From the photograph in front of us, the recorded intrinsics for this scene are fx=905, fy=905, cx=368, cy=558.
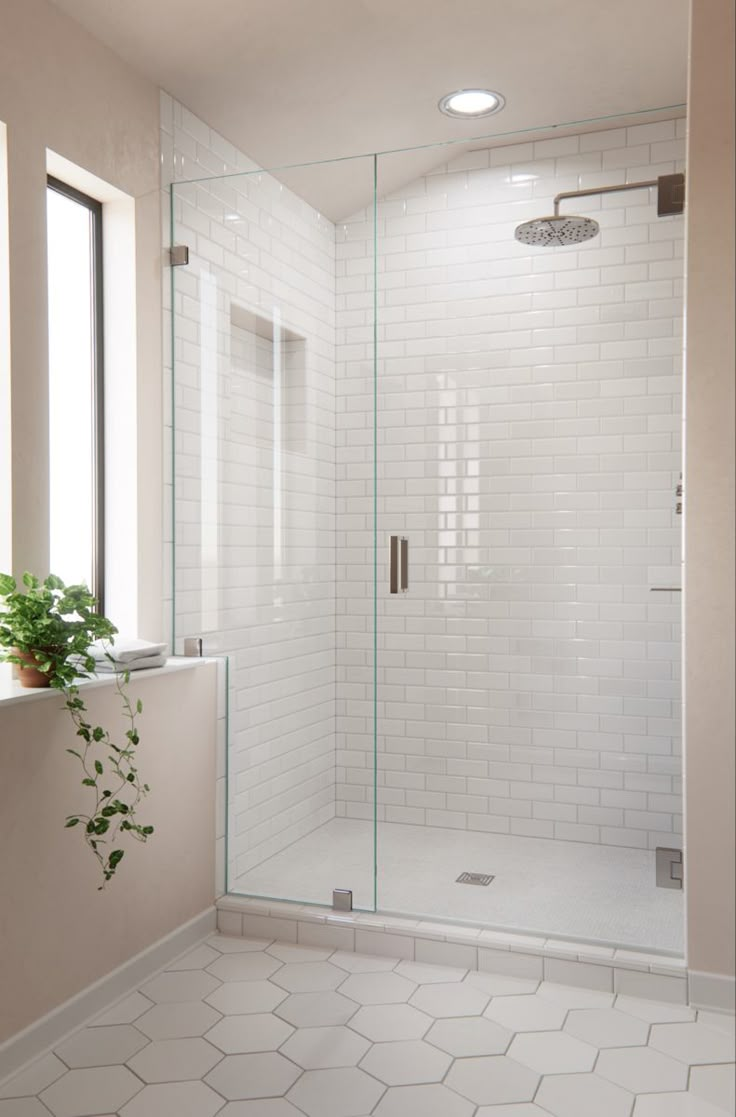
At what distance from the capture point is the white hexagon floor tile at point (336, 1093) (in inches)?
72.7

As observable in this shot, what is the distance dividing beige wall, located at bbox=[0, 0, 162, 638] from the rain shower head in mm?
1156

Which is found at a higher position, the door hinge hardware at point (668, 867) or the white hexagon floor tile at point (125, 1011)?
the door hinge hardware at point (668, 867)

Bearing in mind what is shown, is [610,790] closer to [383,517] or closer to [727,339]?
[383,517]

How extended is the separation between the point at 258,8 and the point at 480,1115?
2.74m

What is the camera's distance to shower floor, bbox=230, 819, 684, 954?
8.44 ft

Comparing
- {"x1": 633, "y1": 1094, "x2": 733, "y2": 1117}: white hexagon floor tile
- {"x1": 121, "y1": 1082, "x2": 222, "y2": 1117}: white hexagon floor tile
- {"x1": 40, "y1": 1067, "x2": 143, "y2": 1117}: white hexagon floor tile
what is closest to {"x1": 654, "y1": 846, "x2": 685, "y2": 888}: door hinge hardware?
{"x1": 633, "y1": 1094, "x2": 733, "y2": 1117}: white hexagon floor tile

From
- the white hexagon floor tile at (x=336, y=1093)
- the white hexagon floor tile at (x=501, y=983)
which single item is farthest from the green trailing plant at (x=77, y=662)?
the white hexagon floor tile at (x=501, y=983)

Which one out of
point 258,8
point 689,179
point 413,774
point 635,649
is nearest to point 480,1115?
point 413,774

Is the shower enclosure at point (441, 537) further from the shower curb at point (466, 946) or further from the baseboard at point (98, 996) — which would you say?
the baseboard at point (98, 996)

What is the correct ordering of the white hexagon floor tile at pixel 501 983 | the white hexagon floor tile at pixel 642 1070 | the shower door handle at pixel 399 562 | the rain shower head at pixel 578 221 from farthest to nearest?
1. the shower door handle at pixel 399 562
2. the rain shower head at pixel 578 221
3. the white hexagon floor tile at pixel 501 983
4. the white hexagon floor tile at pixel 642 1070

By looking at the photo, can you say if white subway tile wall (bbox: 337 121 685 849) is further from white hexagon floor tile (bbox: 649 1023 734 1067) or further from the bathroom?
white hexagon floor tile (bbox: 649 1023 734 1067)

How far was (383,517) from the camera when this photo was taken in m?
2.73

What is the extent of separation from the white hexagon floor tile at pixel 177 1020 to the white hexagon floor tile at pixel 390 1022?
1.17 ft

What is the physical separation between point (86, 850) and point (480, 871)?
47.3 inches
